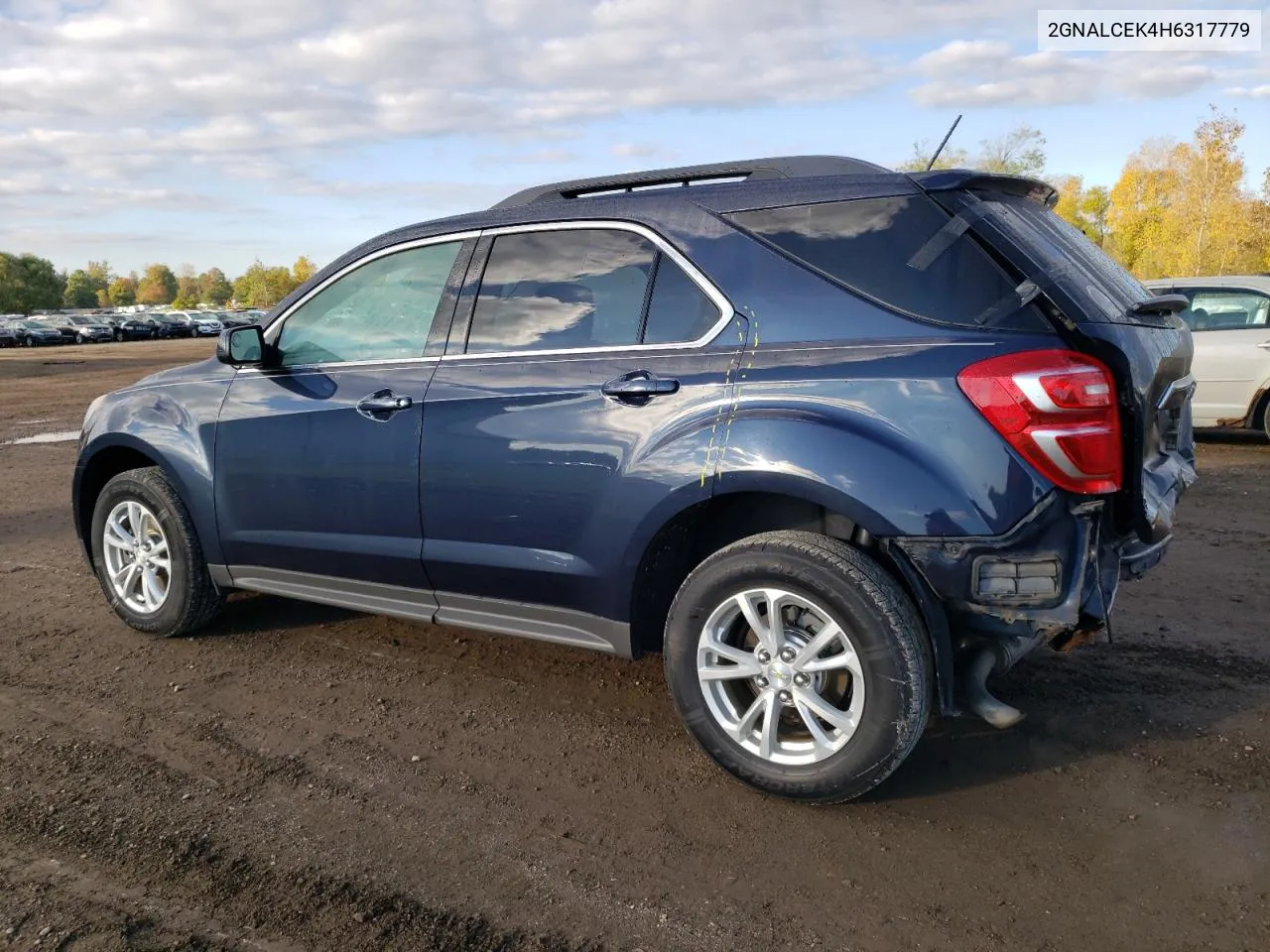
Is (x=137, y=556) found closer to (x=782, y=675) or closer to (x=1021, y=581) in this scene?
(x=782, y=675)

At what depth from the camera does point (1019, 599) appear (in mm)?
2900

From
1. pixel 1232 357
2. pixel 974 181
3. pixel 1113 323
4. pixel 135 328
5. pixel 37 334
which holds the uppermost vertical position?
pixel 974 181

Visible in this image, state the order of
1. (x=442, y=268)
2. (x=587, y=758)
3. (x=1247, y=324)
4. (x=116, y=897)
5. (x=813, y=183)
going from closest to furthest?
(x=116, y=897)
(x=813, y=183)
(x=587, y=758)
(x=442, y=268)
(x=1247, y=324)

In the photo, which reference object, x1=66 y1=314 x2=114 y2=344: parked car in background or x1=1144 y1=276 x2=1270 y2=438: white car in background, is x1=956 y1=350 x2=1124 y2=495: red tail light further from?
x1=66 y1=314 x2=114 y2=344: parked car in background

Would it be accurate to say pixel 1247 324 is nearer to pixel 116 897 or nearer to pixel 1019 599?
pixel 1019 599

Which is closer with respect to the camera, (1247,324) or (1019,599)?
(1019,599)

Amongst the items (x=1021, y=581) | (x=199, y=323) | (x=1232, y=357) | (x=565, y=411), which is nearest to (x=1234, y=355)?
(x=1232, y=357)

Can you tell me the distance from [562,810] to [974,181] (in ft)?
7.86

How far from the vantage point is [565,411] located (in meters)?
3.54

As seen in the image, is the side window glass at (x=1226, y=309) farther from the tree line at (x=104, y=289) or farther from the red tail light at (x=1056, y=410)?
the tree line at (x=104, y=289)

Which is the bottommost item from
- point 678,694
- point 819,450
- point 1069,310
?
point 678,694

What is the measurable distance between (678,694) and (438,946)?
1151 millimetres

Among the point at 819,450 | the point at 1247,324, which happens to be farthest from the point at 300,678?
the point at 1247,324

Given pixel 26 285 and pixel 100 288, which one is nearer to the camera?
pixel 26 285
